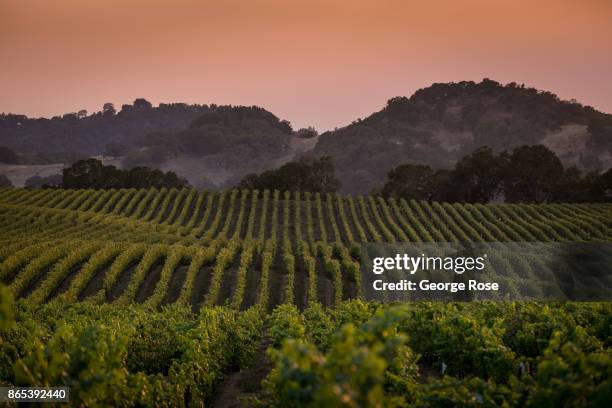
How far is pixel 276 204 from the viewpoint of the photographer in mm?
54781

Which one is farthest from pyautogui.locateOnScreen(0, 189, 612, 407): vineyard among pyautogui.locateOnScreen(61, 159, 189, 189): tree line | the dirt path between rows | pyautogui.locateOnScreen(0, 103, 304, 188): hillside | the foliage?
pyautogui.locateOnScreen(0, 103, 304, 188): hillside

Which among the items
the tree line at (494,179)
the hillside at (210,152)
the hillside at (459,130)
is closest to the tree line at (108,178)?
the tree line at (494,179)

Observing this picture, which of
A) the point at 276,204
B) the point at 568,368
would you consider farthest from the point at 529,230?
the point at 568,368

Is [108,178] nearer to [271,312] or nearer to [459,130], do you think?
[271,312]

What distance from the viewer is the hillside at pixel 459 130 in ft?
472

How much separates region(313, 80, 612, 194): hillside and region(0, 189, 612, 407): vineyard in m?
82.7

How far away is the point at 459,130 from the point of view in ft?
583

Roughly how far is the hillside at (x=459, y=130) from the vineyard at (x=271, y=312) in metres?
82.7

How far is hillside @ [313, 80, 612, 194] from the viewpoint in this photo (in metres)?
144

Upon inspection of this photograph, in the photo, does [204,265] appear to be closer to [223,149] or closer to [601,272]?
[601,272]

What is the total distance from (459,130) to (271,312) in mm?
160474

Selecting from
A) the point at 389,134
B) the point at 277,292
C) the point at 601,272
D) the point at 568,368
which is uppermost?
the point at 389,134

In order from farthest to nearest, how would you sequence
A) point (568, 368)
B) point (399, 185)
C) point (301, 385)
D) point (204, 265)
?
point (399, 185), point (204, 265), point (568, 368), point (301, 385)

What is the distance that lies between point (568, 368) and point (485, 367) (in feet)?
13.8
